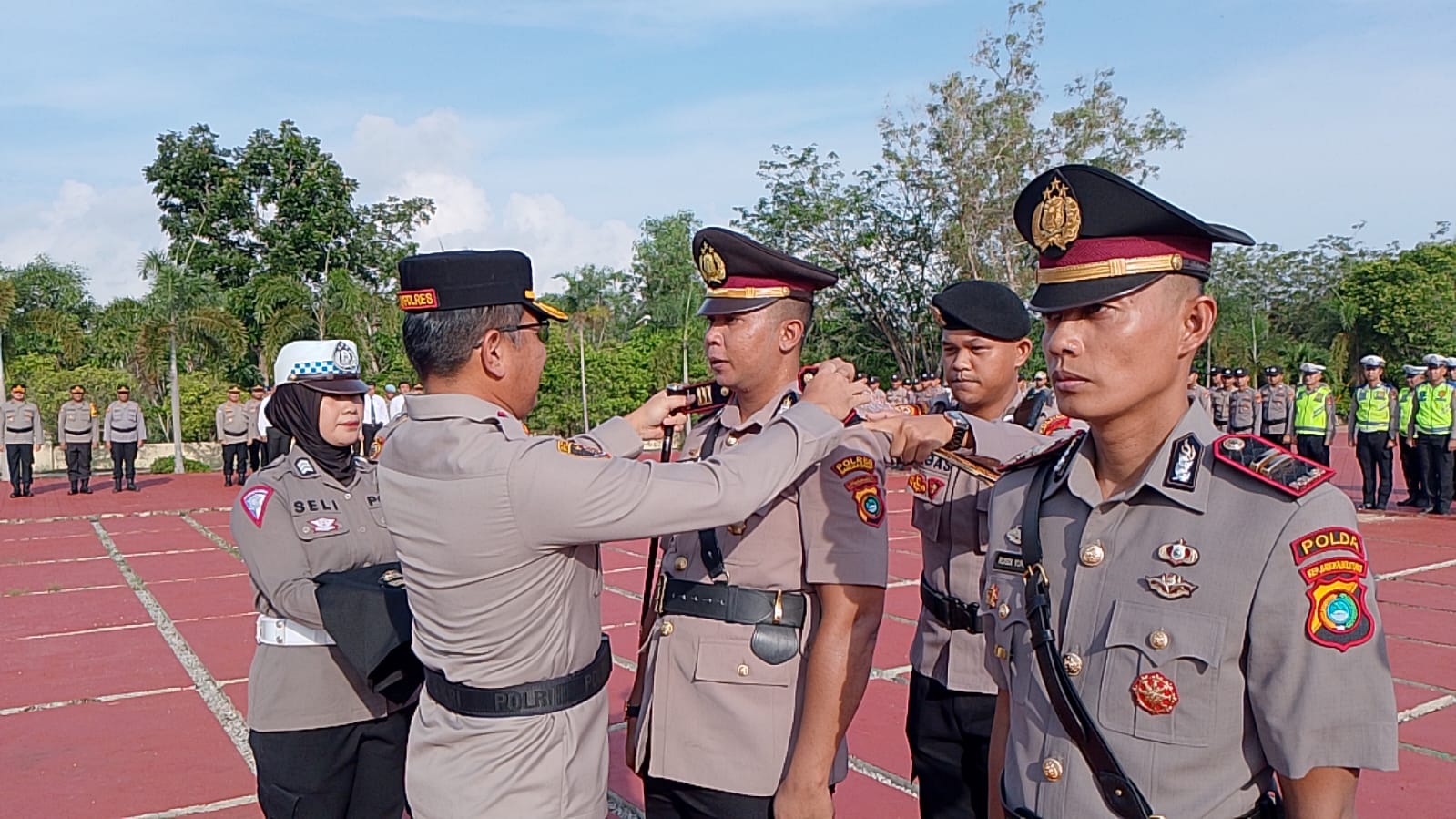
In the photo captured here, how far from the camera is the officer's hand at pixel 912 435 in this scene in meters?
2.33

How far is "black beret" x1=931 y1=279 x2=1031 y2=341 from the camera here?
122 inches

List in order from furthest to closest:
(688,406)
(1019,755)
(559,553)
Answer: (688,406) → (559,553) → (1019,755)

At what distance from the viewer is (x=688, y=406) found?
9.12ft

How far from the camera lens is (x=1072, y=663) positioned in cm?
168

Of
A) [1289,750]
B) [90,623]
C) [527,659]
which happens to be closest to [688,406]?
[527,659]

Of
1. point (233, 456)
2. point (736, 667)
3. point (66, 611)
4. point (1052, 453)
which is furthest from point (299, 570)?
point (233, 456)

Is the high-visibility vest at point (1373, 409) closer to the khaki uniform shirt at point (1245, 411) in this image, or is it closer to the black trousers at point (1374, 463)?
the black trousers at point (1374, 463)

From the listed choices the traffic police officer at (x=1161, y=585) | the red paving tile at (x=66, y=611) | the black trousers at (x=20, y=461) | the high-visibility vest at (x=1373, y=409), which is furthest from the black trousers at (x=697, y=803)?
the black trousers at (x=20, y=461)

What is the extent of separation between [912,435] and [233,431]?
58.1 ft

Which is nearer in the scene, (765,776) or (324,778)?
(765,776)

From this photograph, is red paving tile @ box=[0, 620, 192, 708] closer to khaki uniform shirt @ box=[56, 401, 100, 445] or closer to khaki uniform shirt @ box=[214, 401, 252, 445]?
khaki uniform shirt @ box=[56, 401, 100, 445]

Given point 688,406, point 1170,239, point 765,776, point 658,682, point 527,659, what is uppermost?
point 1170,239

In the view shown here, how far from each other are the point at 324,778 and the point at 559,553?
1.34 meters

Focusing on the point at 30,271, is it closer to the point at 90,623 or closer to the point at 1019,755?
the point at 90,623
